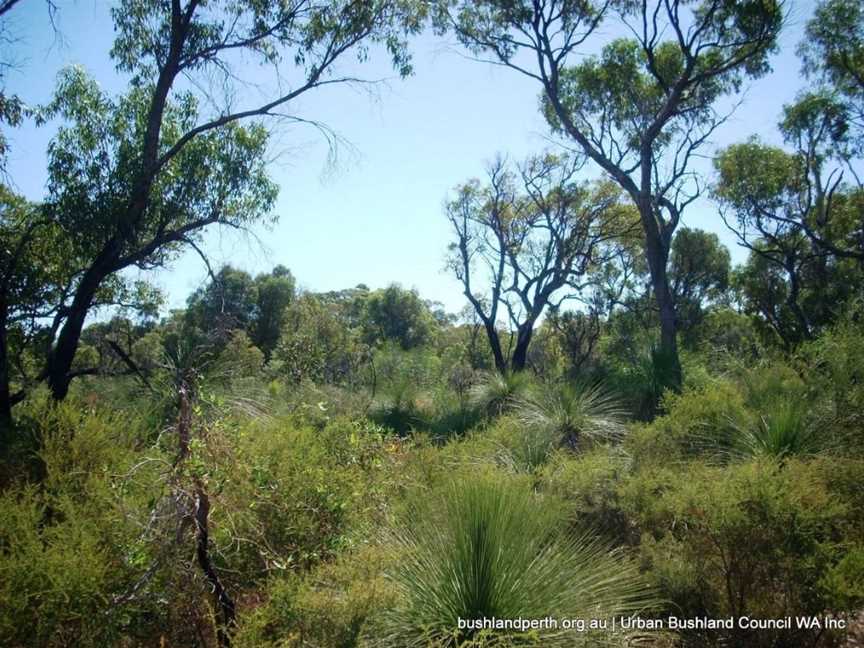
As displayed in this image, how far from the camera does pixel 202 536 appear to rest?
3.96 meters

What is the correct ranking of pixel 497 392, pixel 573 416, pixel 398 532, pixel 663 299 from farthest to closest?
pixel 497 392, pixel 663 299, pixel 573 416, pixel 398 532

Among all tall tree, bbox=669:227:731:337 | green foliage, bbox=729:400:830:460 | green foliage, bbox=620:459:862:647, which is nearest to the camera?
green foliage, bbox=620:459:862:647

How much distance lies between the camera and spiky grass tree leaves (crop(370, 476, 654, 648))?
3.72 m

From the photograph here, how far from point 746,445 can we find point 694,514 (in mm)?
1942

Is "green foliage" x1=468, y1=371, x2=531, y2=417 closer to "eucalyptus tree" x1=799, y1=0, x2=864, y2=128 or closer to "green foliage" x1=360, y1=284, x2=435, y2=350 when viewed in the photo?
"eucalyptus tree" x1=799, y1=0, x2=864, y2=128

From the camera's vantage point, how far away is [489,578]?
3816 millimetres

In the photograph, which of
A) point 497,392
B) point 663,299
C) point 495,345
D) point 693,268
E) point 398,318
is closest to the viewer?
point 663,299

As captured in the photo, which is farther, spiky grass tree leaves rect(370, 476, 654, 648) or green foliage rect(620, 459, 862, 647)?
green foliage rect(620, 459, 862, 647)

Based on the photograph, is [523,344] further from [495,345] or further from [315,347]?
[315,347]

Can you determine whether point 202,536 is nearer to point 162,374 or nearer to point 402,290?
point 162,374

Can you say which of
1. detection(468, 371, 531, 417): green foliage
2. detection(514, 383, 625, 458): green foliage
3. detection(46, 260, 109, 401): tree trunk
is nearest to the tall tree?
detection(468, 371, 531, 417): green foliage

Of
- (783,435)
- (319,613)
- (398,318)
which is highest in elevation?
(398,318)

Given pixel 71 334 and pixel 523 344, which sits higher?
pixel 523 344

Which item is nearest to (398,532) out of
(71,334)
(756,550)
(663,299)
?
(756,550)
